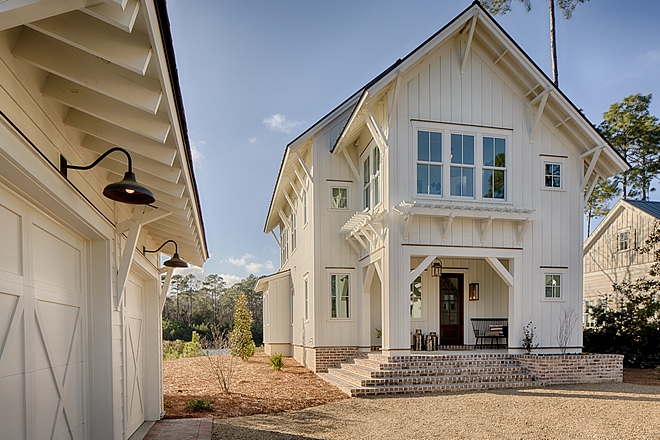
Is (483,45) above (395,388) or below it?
above

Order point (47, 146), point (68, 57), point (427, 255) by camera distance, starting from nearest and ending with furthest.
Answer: point (68, 57)
point (47, 146)
point (427, 255)

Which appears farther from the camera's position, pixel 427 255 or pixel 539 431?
pixel 427 255

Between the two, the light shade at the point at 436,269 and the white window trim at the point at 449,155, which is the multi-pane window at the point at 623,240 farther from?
the white window trim at the point at 449,155

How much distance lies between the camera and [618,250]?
70.4 feet

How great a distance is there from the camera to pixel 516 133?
12078 mm

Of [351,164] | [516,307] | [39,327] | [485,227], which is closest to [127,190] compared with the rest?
[39,327]

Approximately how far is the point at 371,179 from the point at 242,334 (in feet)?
25.6

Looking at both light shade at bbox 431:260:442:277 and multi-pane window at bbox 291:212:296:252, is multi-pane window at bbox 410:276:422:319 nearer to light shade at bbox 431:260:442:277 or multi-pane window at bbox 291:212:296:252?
→ light shade at bbox 431:260:442:277

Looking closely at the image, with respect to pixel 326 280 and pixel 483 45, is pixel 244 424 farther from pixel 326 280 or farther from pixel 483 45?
pixel 483 45

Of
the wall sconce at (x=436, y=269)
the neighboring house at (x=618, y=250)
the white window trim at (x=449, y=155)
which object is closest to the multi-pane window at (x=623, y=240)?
the neighboring house at (x=618, y=250)

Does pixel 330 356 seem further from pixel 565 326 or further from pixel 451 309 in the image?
pixel 565 326

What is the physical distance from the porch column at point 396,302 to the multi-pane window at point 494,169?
9.28 ft

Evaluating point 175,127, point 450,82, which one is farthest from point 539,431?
point 450,82

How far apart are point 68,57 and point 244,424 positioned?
243 inches
